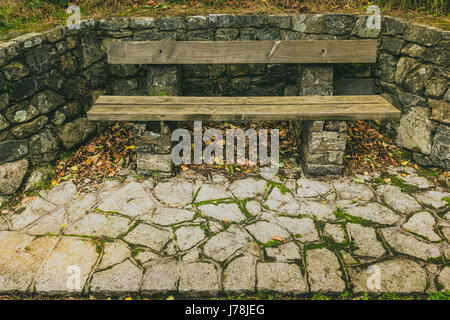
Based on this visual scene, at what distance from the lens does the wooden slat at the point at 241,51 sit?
3.06m

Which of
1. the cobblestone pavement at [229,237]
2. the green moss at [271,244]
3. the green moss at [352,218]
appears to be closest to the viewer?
the cobblestone pavement at [229,237]

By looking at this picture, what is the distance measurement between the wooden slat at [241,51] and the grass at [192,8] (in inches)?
23.3

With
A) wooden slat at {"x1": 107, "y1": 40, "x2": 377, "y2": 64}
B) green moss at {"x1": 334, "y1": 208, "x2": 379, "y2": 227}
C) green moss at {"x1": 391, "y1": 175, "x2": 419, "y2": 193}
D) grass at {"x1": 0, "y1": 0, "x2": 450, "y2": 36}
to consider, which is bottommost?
green moss at {"x1": 334, "y1": 208, "x2": 379, "y2": 227}

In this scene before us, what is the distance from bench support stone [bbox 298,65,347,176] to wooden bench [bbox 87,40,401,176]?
0.47ft

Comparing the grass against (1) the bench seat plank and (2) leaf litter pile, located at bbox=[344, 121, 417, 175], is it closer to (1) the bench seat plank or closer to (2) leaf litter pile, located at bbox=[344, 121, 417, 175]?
(1) the bench seat plank

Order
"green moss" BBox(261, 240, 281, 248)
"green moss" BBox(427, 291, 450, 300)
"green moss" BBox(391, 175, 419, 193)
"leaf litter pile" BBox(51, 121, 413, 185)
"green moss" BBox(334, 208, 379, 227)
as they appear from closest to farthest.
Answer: "green moss" BBox(427, 291, 450, 300)
"green moss" BBox(261, 240, 281, 248)
"green moss" BBox(334, 208, 379, 227)
"green moss" BBox(391, 175, 419, 193)
"leaf litter pile" BBox(51, 121, 413, 185)

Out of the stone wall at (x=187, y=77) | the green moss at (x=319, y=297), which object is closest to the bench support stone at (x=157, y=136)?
the stone wall at (x=187, y=77)

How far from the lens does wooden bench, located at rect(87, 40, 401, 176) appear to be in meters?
2.75

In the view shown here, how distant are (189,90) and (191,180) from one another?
1.16 metres

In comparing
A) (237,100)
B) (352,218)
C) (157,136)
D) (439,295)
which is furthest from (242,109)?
(439,295)

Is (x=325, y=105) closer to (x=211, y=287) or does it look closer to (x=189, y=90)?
(x=189, y=90)

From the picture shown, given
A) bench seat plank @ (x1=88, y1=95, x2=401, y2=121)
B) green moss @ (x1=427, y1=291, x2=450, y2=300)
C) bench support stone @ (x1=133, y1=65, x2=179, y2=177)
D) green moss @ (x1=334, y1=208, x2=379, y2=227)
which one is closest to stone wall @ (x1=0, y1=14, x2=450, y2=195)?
bench support stone @ (x1=133, y1=65, x2=179, y2=177)

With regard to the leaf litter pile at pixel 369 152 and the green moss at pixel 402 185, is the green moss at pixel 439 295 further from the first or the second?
the leaf litter pile at pixel 369 152
